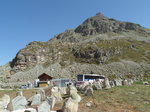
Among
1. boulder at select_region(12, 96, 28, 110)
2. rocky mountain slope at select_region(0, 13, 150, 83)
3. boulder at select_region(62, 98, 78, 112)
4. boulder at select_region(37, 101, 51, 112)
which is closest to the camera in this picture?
boulder at select_region(62, 98, 78, 112)

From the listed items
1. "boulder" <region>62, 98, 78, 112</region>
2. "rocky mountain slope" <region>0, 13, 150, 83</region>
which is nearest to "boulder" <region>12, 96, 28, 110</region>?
"boulder" <region>62, 98, 78, 112</region>

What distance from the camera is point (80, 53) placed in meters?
124

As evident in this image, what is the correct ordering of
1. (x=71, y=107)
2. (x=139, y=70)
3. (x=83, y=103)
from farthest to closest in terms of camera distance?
(x=139, y=70), (x=83, y=103), (x=71, y=107)

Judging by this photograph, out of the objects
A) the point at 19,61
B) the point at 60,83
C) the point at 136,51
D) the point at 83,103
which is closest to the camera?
the point at 83,103

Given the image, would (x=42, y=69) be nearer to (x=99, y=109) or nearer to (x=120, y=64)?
(x=120, y=64)

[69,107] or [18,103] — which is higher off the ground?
[18,103]

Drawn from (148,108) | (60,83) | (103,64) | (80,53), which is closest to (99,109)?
(148,108)

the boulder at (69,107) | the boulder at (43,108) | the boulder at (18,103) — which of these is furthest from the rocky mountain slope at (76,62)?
the boulder at (43,108)

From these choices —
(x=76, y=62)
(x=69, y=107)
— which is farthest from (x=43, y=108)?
(x=76, y=62)

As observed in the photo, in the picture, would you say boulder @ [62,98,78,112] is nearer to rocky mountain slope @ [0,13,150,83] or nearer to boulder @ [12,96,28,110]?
boulder @ [12,96,28,110]

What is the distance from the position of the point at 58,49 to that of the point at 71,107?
120 metres

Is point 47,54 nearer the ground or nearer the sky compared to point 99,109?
nearer the sky

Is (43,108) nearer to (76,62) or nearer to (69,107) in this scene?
(69,107)

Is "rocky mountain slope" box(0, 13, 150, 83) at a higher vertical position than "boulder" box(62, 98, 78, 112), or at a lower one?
higher
